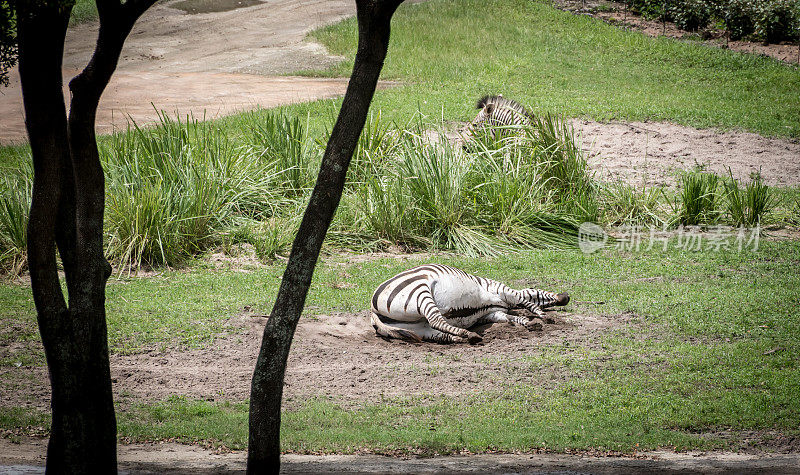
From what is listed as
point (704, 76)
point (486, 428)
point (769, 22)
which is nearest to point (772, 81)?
point (704, 76)

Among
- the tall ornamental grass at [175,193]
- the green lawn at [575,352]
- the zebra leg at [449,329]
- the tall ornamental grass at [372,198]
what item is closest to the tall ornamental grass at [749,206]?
the tall ornamental grass at [372,198]

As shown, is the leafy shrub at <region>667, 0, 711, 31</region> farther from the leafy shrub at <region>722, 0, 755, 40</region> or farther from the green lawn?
the green lawn

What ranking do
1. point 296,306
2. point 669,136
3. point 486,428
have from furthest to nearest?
point 669,136 → point 486,428 → point 296,306

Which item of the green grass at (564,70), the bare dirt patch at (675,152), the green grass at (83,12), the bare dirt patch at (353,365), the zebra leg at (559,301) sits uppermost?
the green grass at (83,12)

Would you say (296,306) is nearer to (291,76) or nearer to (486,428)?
(486,428)

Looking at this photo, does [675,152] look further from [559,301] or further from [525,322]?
[525,322]

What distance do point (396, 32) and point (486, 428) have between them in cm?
2234

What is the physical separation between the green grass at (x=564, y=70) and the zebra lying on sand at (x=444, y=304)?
31.7ft

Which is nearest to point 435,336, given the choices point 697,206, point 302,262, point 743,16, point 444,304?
point 444,304

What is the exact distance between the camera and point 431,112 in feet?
60.2

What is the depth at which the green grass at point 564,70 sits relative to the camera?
18.6 meters

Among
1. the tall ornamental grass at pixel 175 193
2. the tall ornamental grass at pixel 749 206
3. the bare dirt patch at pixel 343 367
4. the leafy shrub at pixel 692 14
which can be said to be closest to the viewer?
the bare dirt patch at pixel 343 367

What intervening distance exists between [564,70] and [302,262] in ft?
65.6

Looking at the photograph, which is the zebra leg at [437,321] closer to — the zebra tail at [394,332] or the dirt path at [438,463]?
the zebra tail at [394,332]
